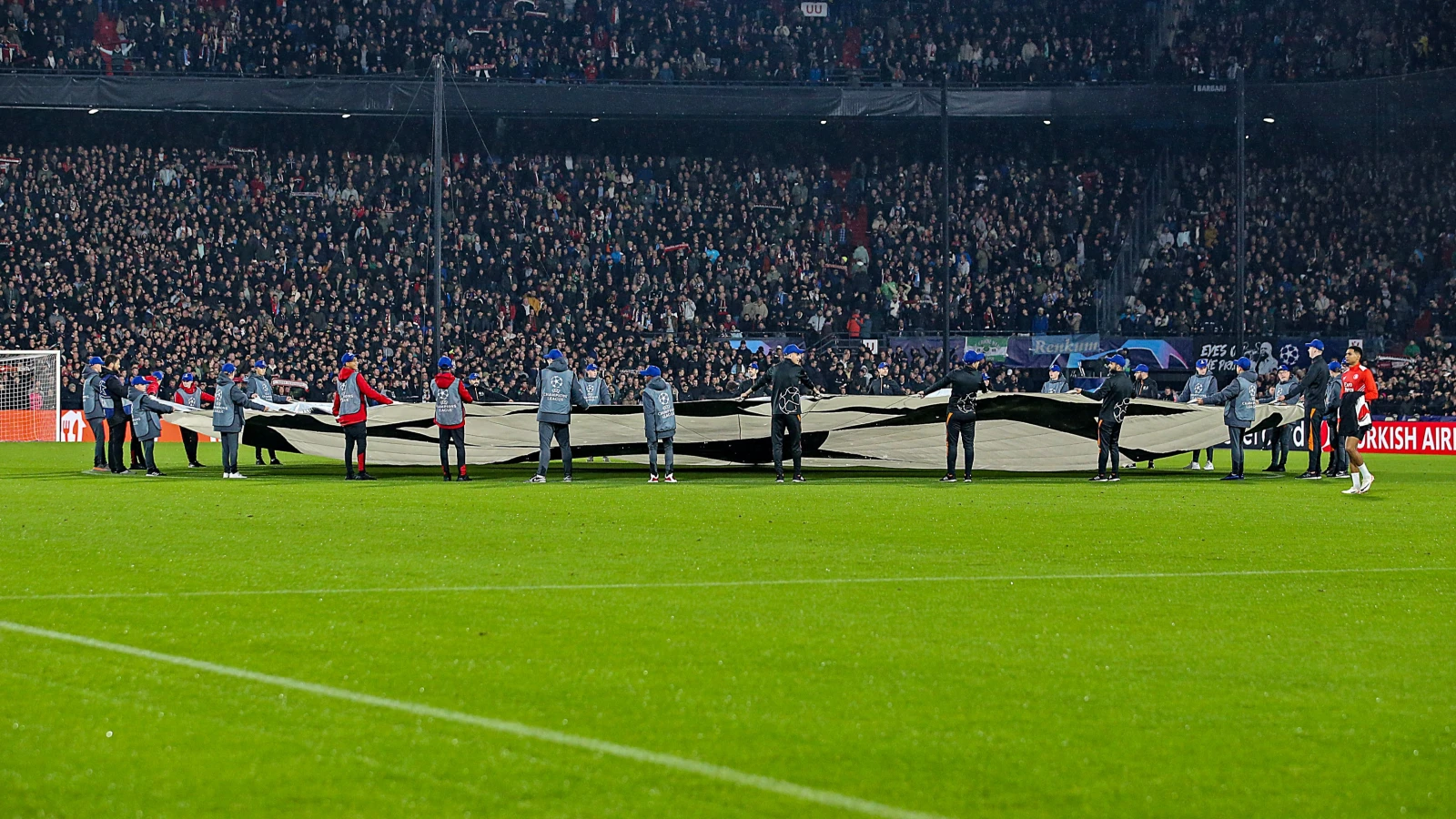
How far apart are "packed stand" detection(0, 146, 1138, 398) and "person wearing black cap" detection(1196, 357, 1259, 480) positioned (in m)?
18.0

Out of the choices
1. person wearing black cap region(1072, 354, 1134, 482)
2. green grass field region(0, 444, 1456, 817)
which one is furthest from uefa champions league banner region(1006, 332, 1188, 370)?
green grass field region(0, 444, 1456, 817)

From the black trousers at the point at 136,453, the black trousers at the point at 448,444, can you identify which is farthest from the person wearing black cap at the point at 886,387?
the black trousers at the point at 136,453

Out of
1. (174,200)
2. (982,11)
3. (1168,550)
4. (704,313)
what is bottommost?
(1168,550)

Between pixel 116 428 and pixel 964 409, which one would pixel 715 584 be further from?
pixel 116 428

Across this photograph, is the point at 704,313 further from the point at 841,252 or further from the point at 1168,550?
the point at 1168,550

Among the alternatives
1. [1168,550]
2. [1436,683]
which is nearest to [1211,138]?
[1168,550]

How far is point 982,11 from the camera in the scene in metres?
51.0

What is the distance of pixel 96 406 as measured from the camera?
2462 cm

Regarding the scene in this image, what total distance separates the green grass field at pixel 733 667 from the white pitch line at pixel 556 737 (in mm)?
32

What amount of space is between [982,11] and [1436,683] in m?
46.9

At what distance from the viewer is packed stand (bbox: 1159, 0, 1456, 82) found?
156ft

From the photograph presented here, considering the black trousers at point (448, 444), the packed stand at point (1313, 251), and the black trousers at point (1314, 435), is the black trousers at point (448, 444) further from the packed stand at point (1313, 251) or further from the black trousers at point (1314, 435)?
the packed stand at point (1313, 251)

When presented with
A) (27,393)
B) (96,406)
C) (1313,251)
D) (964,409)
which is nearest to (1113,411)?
(964,409)

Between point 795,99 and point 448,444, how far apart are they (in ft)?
90.4
